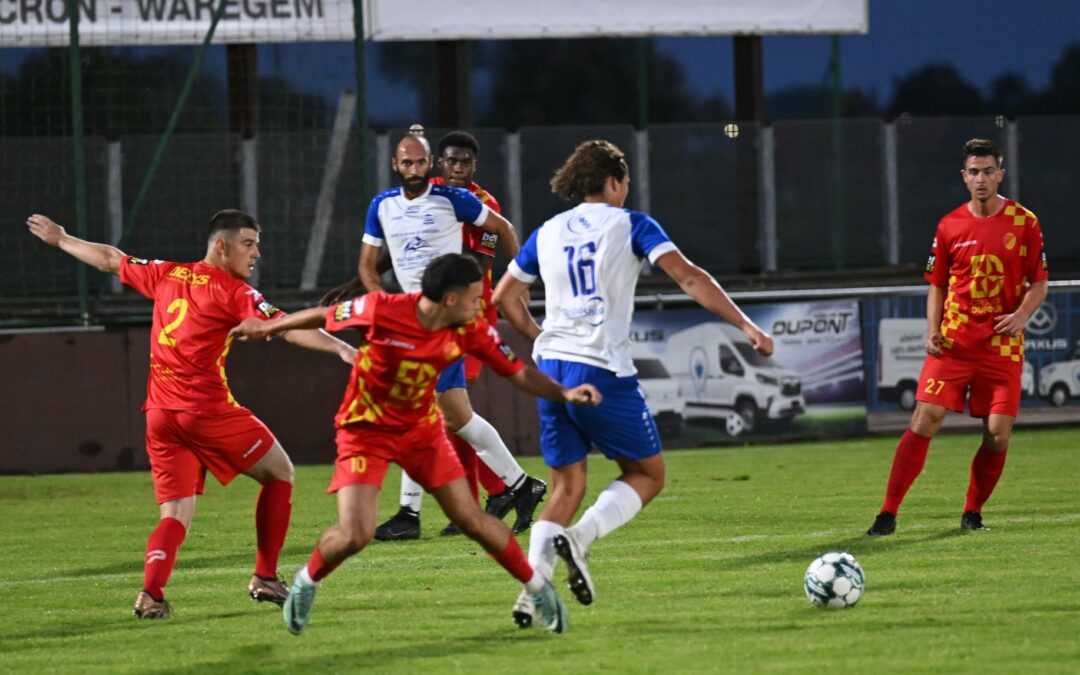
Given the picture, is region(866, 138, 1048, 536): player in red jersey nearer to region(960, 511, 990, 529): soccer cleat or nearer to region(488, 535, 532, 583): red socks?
region(960, 511, 990, 529): soccer cleat

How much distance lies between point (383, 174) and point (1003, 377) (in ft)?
34.6

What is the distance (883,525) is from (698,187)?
12.7 m

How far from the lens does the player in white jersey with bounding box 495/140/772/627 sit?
716cm

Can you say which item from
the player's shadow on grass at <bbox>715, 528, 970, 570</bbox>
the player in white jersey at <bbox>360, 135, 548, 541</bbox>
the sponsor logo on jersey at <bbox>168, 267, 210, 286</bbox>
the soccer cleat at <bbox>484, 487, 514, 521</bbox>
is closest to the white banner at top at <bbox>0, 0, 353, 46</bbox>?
the player in white jersey at <bbox>360, 135, 548, 541</bbox>

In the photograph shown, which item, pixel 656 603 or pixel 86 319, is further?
pixel 86 319

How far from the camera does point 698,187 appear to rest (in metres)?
21.8

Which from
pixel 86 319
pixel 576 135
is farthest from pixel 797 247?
pixel 86 319

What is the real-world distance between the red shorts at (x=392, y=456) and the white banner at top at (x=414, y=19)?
11606 mm

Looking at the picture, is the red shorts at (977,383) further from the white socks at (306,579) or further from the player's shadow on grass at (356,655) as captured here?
the white socks at (306,579)

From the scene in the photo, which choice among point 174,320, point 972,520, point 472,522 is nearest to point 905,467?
point 972,520

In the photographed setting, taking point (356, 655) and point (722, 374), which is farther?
point (722, 374)

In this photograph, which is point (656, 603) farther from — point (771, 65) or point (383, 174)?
point (771, 65)

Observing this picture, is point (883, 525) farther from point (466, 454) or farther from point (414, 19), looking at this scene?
point (414, 19)

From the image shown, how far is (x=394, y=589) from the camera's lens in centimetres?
808
